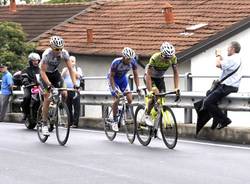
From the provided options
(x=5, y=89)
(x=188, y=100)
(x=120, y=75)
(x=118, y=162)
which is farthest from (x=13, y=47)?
(x=118, y=162)

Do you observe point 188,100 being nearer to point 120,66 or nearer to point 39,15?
point 120,66

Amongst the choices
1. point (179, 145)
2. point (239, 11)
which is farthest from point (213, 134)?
point (239, 11)

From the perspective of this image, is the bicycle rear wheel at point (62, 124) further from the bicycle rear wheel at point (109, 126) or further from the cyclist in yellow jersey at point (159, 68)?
the cyclist in yellow jersey at point (159, 68)

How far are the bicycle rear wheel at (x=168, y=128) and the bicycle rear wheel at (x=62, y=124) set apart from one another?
168 centimetres

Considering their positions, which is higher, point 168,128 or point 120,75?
point 120,75

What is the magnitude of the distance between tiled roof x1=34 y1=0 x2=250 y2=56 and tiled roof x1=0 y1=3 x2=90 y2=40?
117 centimetres

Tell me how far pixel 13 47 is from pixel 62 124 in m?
15.6

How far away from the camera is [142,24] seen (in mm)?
28750

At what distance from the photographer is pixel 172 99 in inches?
621

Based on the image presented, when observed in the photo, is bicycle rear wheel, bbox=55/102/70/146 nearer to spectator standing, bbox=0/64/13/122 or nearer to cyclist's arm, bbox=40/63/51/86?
cyclist's arm, bbox=40/63/51/86

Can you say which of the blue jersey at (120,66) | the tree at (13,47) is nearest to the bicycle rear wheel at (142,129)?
the blue jersey at (120,66)

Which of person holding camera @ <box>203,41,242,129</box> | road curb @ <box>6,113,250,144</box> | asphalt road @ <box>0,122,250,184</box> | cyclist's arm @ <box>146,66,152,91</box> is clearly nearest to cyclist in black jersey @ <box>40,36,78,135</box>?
asphalt road @ <box>0,122,250,184</box>

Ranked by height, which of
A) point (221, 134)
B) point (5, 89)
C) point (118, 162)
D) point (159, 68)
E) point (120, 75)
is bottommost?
point (118, 162)

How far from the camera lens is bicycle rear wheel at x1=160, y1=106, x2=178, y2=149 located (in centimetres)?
1255
